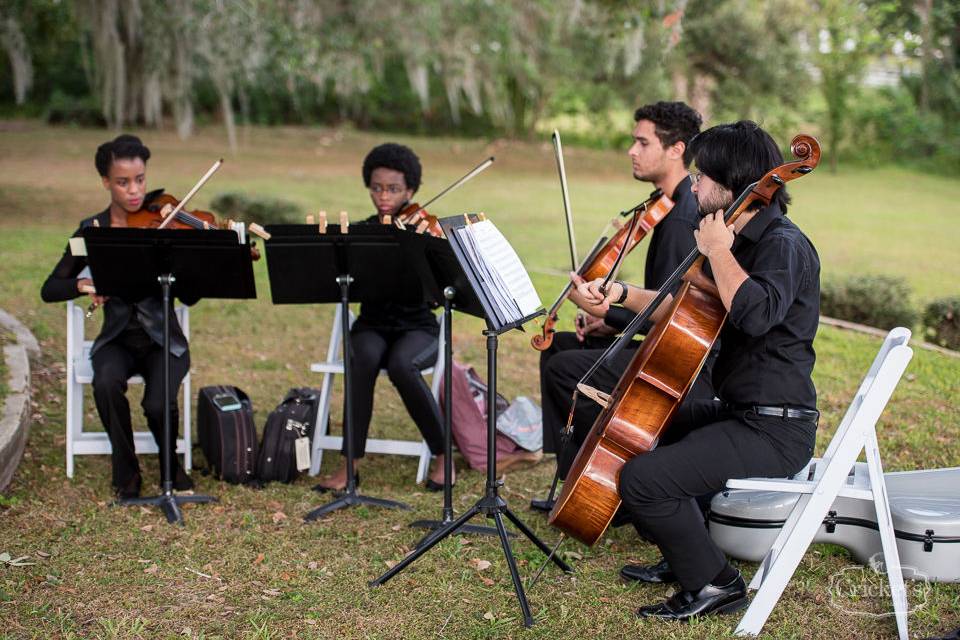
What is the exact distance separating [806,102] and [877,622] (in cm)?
2210

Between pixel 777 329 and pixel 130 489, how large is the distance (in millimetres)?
2835

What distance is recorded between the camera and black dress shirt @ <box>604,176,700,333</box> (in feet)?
13.4

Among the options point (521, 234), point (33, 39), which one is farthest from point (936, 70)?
point (33, 39)

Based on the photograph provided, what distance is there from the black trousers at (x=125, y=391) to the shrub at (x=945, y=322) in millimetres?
5113

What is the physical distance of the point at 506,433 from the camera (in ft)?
16.6

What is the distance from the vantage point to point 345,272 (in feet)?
14.3

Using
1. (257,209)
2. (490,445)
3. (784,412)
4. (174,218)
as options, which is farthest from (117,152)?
(257,209)

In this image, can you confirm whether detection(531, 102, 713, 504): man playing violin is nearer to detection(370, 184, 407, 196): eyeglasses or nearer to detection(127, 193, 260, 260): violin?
detection(370, 184, 407, 196): eyeglasses

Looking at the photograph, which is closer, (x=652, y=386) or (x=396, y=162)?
(x=652, y=386)

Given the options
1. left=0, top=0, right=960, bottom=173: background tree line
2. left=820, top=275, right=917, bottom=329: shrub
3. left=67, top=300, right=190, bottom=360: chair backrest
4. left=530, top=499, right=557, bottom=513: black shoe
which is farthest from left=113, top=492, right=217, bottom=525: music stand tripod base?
left=0, top=0, right=960, bottom=173: background tree line

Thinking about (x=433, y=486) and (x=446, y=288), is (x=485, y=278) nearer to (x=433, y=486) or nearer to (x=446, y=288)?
(x=446, y=288)

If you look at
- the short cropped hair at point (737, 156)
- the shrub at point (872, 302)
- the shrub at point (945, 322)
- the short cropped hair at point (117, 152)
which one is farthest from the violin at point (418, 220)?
the shrub at point (872, 302)

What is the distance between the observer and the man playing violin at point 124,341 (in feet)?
15.0

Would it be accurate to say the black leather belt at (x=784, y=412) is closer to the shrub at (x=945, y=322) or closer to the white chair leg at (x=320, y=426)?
the white chair leg at (x=320, y=426)
